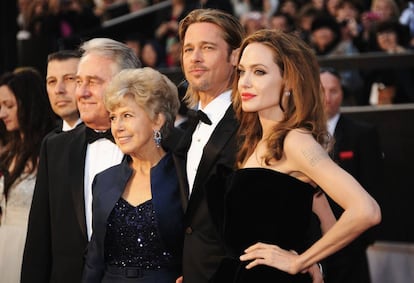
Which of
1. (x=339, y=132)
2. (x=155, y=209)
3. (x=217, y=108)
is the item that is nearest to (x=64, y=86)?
(x=217, y=108)

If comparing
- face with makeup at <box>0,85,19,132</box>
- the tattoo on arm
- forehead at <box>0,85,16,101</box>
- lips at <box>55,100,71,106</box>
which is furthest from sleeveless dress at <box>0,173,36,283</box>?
the tattoo on arm

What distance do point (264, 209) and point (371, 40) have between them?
754 cm

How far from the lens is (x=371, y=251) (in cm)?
880

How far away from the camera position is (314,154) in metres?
4.07

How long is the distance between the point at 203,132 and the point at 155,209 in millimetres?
468

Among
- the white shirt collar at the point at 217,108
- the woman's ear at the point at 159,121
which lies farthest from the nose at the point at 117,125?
the white shirt collar at the point at 217,108

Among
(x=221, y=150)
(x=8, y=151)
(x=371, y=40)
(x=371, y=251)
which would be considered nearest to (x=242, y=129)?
(x=221, y=150)

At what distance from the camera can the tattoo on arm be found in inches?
159

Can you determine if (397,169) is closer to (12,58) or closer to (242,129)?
(12,58)

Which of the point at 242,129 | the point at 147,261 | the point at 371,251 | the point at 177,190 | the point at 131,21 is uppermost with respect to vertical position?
the point at 131,21

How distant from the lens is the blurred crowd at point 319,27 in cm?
1062

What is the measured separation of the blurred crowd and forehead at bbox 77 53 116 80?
4.82m

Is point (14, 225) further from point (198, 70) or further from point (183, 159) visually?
point (198, 70)

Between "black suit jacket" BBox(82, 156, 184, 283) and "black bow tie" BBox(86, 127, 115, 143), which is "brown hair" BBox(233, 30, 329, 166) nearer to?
"black suit jacket" BBox(82, 156, 184, 283)
